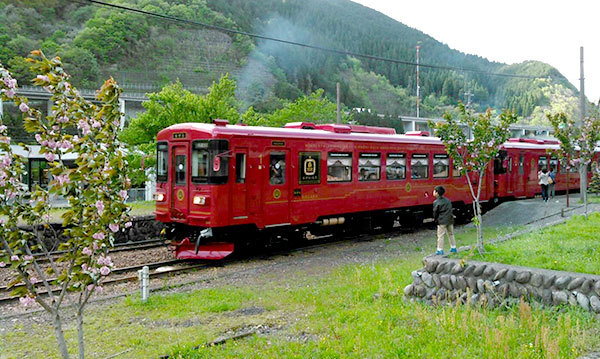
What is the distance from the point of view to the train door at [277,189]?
13.0 metres

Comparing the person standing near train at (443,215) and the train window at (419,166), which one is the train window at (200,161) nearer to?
the person standing near train at (443,215)

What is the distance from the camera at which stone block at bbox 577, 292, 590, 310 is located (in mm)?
6949

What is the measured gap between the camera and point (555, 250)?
382 inches

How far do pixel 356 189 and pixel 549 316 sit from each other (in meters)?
8.64

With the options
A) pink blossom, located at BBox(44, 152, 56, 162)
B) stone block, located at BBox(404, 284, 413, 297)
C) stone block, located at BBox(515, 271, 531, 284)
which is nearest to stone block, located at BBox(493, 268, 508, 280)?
stone block, located at BBox(515, 271, 531, 284)

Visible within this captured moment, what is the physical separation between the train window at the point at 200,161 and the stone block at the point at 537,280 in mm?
7306

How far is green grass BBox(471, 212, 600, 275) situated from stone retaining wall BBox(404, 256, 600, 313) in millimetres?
609

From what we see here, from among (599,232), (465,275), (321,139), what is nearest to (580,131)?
(599,232)

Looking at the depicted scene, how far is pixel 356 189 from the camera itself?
607 inches

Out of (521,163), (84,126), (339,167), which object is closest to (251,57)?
(521,163)

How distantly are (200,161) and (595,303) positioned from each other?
8.55 m

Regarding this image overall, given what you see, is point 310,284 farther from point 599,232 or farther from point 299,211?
point 599,232

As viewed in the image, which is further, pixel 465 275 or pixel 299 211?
pixel 299 211

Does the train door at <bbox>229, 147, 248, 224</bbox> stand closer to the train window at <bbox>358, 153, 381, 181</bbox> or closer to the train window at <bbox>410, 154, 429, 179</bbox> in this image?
the train window at <bbox>358, 153, 381, 181</bbox>
